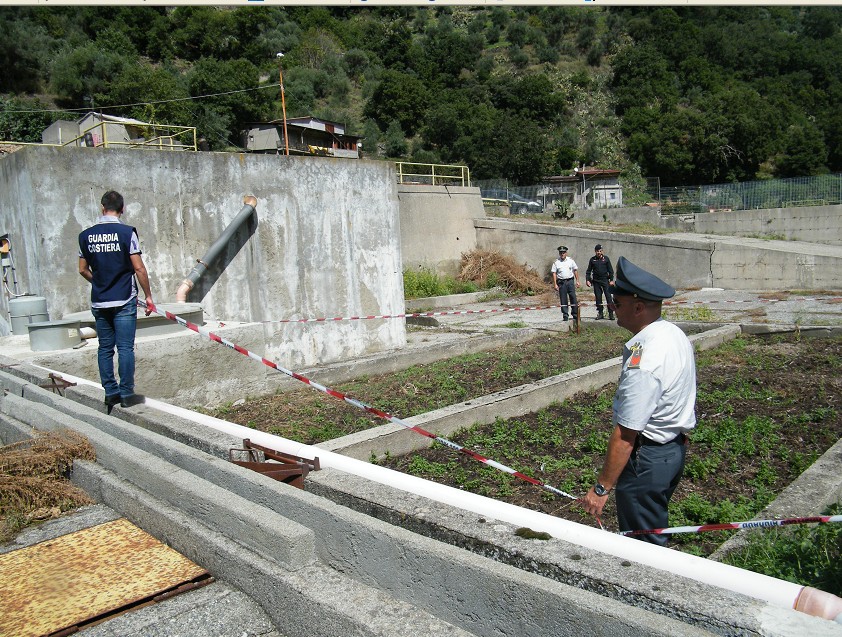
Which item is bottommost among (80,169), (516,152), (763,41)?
(80,169)

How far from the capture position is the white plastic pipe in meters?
2.18

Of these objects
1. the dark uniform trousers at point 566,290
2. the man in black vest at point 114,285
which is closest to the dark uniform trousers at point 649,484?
the man in black vest at point 114,285

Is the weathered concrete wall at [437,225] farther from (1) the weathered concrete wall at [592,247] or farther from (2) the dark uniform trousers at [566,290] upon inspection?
(2) the dark uniform trousers at [566,290]

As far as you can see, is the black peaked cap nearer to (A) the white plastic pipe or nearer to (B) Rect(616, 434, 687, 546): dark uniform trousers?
(B) Rect(616, 434, 687, 546): dark uniform trousers

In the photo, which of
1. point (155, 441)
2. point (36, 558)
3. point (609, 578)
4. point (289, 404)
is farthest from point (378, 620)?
point (289, 404)

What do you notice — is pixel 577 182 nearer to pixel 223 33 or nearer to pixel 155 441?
pixel 155 441

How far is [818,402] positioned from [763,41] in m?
93.8

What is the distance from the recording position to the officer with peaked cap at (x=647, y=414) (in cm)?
306

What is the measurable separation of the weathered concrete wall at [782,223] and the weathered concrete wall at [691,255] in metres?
1.73

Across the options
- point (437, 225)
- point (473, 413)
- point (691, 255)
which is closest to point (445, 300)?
point (437, 225)

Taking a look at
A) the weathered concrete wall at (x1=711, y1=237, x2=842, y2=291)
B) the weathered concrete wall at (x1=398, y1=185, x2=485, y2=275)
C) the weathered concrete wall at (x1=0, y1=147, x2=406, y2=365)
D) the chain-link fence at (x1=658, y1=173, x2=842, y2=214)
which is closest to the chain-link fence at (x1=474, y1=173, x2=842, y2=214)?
the chain-link fence at (x1=658, y1=173, x2=842, y2=214)

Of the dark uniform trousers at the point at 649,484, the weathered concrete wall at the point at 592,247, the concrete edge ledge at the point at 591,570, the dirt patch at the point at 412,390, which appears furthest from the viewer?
the weathered concrete wall at the point at 592,247

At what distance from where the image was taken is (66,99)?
55812 mm

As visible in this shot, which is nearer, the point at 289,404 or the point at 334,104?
the point at 289,404
